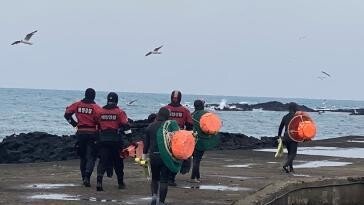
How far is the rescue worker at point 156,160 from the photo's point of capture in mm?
11617

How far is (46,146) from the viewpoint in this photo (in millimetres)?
32406

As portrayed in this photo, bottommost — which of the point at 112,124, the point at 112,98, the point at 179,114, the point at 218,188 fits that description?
the point at 218,188

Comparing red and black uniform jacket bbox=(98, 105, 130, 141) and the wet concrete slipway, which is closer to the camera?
the wet concrete slipway

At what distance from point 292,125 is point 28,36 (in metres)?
7.74

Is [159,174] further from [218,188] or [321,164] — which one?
[321,164]

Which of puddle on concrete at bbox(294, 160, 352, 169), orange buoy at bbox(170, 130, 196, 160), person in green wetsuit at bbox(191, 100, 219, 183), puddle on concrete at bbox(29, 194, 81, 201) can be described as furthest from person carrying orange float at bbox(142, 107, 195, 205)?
puddle on concrete at bbox(294, 160, 352, 169)

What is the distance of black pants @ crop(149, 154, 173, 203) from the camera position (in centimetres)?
1162

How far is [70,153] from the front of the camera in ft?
91.4

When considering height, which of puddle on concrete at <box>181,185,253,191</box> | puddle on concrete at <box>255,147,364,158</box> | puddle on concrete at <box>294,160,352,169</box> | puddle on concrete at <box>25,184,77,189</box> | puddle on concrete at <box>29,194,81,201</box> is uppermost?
puddle on concrete at <box>255,147,364,158</box>

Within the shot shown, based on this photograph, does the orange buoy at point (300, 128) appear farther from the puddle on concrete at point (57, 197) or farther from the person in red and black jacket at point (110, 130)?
the puddle on concrete at point (57, 197)

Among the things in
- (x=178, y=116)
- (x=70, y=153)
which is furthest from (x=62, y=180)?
(x=70, y=153)

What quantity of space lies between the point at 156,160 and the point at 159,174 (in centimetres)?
41

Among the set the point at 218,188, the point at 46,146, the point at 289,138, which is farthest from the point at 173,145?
the point at 46,146

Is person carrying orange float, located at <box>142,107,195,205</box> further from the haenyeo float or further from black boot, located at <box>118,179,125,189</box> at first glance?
black boot, located at <box>118,179,125,189</box>
